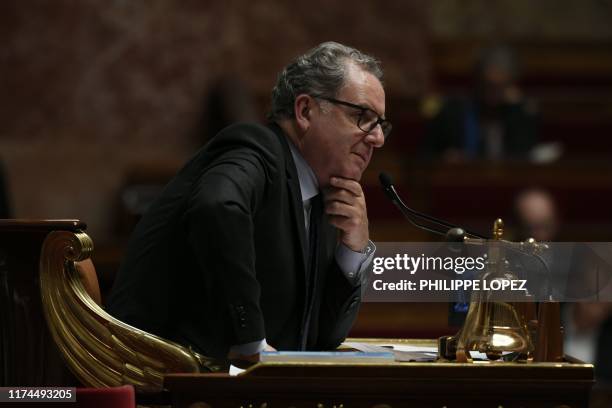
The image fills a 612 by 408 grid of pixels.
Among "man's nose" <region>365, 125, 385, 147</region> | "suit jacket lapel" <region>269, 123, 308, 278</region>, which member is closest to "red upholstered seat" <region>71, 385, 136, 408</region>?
"suit jacket lapel" <region>269, 123, 308, 278</region>

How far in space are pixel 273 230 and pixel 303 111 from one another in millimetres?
283

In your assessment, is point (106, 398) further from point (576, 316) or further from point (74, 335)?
point (576, 316)

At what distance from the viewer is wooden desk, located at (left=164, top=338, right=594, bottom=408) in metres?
1.77

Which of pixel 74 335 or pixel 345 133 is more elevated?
pixel 345 133

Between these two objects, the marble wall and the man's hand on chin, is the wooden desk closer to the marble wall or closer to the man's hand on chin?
the man's hand on chin

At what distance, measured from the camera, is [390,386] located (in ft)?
5.88

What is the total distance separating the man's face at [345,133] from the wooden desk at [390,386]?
21.3 inches

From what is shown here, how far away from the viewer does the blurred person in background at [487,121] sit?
5.72 metres

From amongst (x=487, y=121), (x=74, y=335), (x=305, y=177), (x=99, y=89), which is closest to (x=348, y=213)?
(x=305, y=177)

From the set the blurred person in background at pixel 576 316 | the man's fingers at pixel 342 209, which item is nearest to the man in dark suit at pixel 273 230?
the man's fingers at pixel 342 209

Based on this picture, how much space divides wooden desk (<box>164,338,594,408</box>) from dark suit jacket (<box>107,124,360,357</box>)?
14 cm

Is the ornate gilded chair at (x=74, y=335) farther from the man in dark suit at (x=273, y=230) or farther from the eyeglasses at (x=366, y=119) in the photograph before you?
the eyeglasses at (x=366, y=119)

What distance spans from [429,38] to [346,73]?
486 cm

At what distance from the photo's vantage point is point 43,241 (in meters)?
1.85
